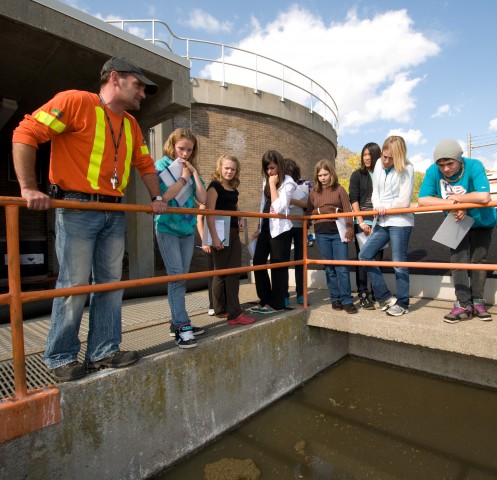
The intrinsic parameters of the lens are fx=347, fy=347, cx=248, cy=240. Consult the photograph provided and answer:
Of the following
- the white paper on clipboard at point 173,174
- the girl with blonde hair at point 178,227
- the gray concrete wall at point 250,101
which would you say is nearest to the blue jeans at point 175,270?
the girl with blonde hair at point 178,227

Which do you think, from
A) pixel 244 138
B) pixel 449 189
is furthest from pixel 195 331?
pixel 244 138

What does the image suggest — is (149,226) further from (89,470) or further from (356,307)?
(89,470)

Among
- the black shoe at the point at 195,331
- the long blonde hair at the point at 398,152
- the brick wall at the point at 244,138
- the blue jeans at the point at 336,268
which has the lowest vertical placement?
the black shoe at the point at 195,331

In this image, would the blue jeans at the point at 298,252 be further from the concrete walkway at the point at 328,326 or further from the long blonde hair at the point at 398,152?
the long blonde hair at the point at 398,152

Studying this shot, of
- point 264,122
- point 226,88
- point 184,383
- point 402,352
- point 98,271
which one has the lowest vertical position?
point 402,352

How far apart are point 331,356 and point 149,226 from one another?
5.34 meters

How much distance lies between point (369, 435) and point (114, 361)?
6.62ft

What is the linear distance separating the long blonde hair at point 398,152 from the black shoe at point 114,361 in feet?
9.39

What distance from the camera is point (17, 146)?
176 cm

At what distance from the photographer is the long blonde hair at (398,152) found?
335 centimetres

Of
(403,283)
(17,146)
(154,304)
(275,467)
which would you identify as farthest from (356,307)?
(17,146)

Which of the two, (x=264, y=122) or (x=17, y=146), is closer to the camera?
(x=17, y=146)

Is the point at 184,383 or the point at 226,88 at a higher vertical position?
the point at 226,88

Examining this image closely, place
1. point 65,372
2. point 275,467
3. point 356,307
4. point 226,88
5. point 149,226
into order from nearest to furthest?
point 65,372
point 275,467
point 356,307
point 149,226
point 226,88
